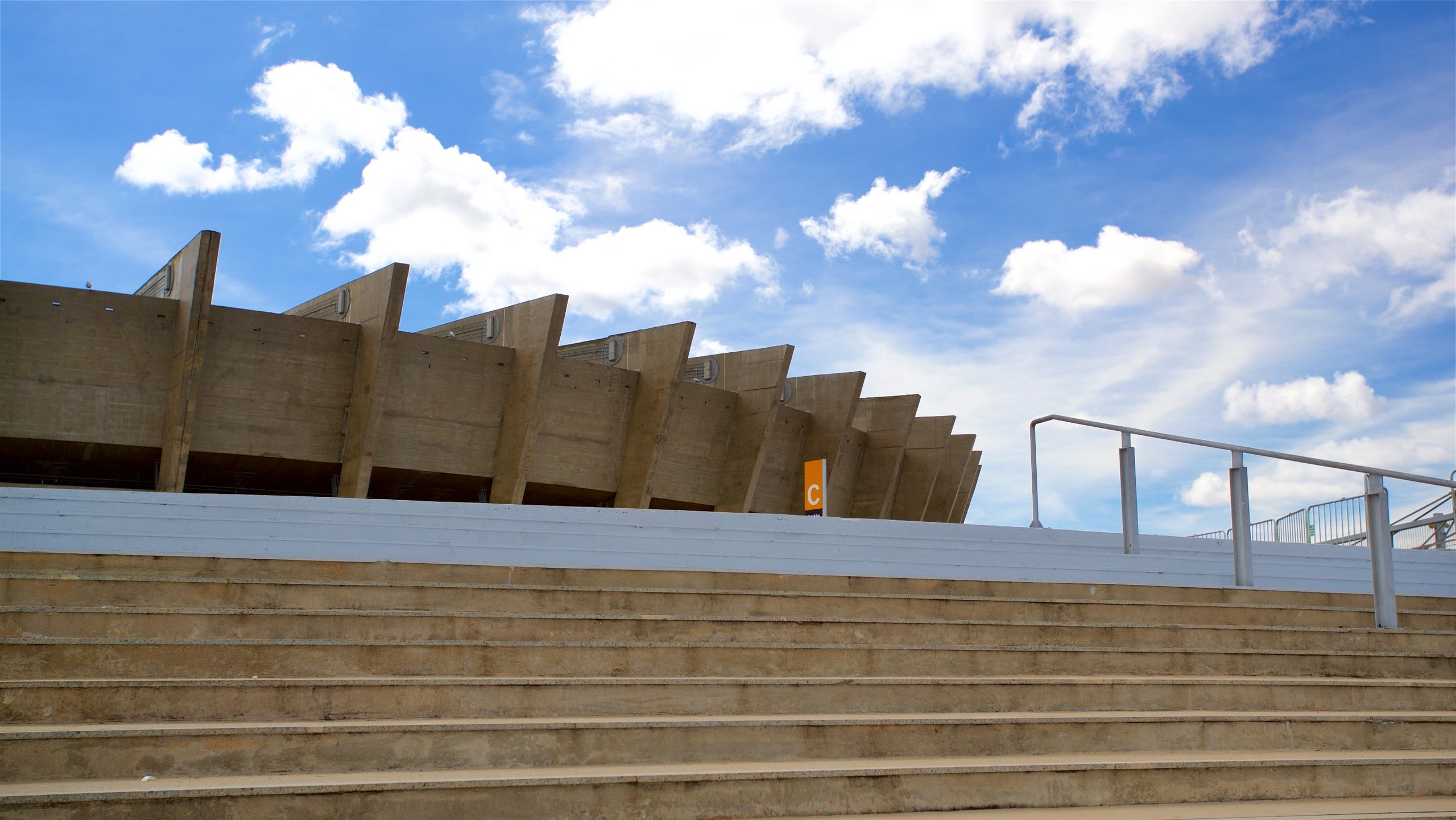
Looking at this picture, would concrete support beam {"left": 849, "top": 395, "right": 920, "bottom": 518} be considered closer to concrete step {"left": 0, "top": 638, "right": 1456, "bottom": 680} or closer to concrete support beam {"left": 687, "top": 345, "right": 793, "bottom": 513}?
concrete support beam {"left": 687, "top": 345, "right": 793, "bottom": 513}

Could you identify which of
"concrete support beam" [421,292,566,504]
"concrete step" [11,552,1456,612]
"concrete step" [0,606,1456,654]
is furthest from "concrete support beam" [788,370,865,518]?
"concrete step" [0,606,1456,654]

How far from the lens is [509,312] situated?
26.6 m

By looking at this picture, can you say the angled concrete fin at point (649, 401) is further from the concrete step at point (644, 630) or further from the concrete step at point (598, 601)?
the concrete step at point (644, 630)

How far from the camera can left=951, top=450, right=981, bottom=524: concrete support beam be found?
47594mm

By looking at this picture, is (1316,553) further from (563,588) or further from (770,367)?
(770,367)

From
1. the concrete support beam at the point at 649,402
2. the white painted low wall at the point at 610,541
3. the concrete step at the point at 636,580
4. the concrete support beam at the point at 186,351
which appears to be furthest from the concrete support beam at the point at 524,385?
the concrete step at the point at 636,580

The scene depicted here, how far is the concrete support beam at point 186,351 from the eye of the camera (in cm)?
2078

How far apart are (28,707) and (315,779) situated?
1488mm

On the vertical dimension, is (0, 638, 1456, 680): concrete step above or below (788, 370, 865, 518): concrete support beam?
below

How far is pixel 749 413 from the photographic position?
3128 cm

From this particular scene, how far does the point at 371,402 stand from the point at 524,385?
3782mm

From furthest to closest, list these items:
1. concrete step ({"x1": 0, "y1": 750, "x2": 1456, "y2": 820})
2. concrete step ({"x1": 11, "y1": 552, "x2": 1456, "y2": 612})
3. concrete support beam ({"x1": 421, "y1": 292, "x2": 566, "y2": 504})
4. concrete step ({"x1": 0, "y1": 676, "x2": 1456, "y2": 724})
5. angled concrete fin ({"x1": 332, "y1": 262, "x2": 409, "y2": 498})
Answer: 1. concrete support beam ({"x1": 421, "y1": 292, "x2": 566, "y2": 504})
2. angled concrete fin ({"x1": 332, "y1": 262, "x2": 409, "y2": 498})
3. concrete step ({"x1": 11, "y1": 552, "x2": 1456, "y2": 612})
4. concrete step ({"x1": 0, "y1": 676, "x2": 1456, "y2": 724})
5. concrete step ({"x1": 0, "y1": 750, "x2": 1456, "y2": 820})

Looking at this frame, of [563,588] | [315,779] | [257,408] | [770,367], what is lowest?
[315,779]

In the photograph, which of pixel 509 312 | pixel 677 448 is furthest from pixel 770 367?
pixel 509 312
